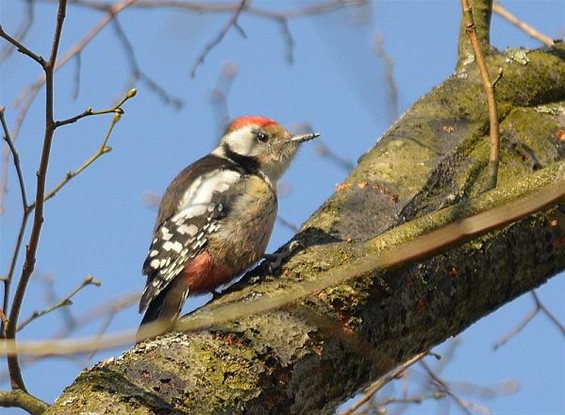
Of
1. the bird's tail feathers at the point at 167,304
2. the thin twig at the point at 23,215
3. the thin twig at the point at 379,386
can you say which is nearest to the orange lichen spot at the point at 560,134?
the thin twig at the point at 379,386

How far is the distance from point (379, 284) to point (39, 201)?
3.69 ft

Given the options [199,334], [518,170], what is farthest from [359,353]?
[518,170]

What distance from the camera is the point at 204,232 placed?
472 centimetres

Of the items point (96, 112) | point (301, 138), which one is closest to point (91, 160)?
point (96, 112)

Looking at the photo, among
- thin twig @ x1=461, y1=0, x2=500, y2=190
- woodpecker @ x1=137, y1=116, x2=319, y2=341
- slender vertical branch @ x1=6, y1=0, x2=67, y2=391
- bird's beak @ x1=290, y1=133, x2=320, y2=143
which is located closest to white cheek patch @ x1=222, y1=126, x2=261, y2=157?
bird's beak @ x1=290, y1=133, x2=320, y2=143

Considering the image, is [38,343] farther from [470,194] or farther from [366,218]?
[470,194]

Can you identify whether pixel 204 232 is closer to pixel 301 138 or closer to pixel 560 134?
pixel 301 138

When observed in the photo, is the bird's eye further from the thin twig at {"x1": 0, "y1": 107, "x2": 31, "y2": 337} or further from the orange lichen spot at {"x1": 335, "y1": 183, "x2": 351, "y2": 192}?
the thin twig at {"x1": 0, "y1": 107, "x2": 31, "y2": 337}

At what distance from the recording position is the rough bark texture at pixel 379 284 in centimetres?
286

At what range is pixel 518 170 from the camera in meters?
4.16

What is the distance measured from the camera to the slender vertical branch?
8.92 ft

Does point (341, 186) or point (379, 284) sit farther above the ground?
point (341, 186)

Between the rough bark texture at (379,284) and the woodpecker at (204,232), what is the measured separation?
786mm

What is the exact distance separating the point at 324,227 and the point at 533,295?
1.68m
